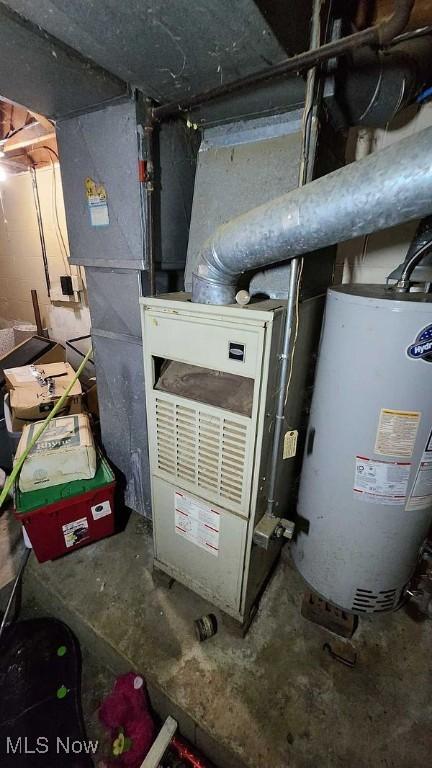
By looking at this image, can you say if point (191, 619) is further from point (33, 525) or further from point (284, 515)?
point (33, 525)

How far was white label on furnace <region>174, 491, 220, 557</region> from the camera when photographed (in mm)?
1241

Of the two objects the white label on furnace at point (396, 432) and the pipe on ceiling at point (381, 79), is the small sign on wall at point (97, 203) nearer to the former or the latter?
the pipe on ceiling at point (381, 79)

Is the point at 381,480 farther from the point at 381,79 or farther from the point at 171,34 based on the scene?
the point at 171,34

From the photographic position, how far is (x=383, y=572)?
4.17ft

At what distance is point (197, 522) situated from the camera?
4.23ft

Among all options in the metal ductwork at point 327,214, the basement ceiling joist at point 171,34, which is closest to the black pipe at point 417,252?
the metal ductwork at point 327,214

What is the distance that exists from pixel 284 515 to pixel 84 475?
107 cm

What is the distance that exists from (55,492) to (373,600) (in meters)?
1.56

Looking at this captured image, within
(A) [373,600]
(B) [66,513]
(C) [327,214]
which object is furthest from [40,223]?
(A) [373,600]

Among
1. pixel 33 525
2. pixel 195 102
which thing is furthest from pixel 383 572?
pixel 195 102

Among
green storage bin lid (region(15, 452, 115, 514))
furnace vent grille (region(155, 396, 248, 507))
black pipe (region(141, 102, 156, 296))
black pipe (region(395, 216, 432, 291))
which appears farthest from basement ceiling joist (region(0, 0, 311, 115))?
green storage bin lid (region(15, 452, 115, 514))

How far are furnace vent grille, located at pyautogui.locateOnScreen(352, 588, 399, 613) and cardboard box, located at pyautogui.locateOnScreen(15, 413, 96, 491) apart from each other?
138cm

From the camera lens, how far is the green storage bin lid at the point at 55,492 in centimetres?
150

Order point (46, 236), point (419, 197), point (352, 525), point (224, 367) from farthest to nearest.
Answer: point (46, 236) → point (352, 525) → point (224, 367) → point (419, 197)
